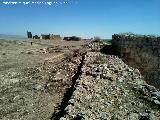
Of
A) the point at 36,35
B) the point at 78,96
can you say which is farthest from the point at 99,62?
the point at 36,35

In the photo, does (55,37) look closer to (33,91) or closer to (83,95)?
(33,91)

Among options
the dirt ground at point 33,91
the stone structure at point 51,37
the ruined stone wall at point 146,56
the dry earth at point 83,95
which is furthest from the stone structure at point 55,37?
the dry earth at point 83,95

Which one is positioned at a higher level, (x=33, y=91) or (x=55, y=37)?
(x=33, y=91)

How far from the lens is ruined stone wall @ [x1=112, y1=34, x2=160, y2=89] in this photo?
1605 centimetres

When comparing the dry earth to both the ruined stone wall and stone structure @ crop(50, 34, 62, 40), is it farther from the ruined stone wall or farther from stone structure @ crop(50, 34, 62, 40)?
stone structure @ crop(50, 34, 62, 40)

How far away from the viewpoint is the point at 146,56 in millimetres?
16156

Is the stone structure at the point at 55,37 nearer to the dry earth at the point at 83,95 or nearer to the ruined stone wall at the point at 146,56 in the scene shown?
the ruined stone wall at the point at 146,56

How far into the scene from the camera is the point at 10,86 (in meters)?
12.8

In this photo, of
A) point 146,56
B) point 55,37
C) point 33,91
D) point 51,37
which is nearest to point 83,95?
point 33,91

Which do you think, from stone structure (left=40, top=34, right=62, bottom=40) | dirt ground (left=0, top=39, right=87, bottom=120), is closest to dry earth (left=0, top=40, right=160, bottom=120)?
dirt ground (left=0, top=39, right=87, bottom=120)

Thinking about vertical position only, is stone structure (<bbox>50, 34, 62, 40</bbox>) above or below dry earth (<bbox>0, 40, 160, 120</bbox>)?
below

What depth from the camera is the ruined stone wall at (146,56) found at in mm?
16047

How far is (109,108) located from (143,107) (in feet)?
3.86

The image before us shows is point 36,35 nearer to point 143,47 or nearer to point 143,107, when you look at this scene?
point 143,47
